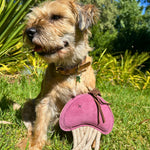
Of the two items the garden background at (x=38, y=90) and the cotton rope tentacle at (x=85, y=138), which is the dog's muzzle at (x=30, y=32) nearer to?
the garden background at (x=38, y=90)

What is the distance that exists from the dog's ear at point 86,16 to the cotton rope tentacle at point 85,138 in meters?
1.14

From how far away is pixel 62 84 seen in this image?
211 cm

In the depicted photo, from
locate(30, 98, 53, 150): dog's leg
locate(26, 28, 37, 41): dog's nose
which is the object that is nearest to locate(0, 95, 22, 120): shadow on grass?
locate(30, 98, 53, 150): dog's leg

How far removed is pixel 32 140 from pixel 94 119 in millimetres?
794

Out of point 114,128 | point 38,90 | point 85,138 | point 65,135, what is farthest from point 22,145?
point 38,90

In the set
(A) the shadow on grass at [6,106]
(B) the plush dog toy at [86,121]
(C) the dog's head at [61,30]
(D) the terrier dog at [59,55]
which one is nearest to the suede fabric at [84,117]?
(B) the plush dog toy at [86,121]

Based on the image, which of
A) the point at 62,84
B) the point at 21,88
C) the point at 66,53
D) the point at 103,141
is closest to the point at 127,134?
the point at 103,141

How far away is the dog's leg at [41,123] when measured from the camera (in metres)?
2.07

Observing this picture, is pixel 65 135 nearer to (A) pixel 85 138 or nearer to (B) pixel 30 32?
(A) pixel 85 138

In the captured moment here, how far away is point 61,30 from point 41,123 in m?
1.12

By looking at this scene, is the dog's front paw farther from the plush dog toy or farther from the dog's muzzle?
the dog's muzzle

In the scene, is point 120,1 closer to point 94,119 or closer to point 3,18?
point 3,18

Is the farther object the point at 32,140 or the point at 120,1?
the point at 120,1

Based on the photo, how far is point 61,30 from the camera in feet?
6.89
